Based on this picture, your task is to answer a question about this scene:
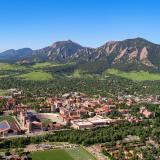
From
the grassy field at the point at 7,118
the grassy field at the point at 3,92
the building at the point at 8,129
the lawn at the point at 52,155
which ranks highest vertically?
the grassy field at the point at 3,92

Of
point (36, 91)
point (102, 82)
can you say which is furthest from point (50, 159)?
point (102, 82)

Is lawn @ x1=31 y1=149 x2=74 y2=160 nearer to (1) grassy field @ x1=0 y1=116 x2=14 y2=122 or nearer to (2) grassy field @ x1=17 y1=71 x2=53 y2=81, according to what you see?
(1) grassy field @ x1=0 y1=116 x2=14 y2=122

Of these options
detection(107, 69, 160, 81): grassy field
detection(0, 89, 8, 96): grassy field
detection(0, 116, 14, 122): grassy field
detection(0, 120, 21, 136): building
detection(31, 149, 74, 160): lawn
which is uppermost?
detection(107, 69, 160, 81): grassy field

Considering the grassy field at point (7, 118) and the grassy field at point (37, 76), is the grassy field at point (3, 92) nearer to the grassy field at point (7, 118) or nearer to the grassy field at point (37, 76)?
the grassy field at point (37, 76)

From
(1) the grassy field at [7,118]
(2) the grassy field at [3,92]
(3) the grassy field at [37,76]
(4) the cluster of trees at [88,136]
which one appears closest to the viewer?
(4) the cluster of trees at [88,136]

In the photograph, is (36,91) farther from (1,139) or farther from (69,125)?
(1,139)

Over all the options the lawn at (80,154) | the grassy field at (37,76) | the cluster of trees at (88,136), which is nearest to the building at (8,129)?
the cluster of trees at (88,136)

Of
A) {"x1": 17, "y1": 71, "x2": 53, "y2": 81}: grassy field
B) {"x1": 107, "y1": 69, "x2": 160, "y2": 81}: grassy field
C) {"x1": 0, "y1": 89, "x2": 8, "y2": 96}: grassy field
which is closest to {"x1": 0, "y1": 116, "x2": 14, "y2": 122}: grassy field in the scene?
{"x1": 0, "y1": 89, "x2": 8, "y2": 96}: grassy field

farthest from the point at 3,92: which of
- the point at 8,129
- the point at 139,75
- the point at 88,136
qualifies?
the point at 139,75

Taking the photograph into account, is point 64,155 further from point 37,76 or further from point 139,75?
point 139,75
